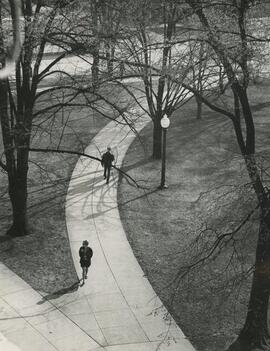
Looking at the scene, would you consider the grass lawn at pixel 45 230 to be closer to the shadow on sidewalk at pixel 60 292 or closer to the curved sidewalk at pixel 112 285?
the shadow on sidewalk at pixel 60 292

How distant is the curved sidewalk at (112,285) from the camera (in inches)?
463

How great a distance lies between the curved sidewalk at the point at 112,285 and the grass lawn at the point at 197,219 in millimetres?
335

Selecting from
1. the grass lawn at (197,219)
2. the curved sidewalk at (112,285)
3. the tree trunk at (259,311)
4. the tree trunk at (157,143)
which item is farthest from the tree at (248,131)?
the tree trunk at (157,143)

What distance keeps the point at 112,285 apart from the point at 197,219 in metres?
4.95

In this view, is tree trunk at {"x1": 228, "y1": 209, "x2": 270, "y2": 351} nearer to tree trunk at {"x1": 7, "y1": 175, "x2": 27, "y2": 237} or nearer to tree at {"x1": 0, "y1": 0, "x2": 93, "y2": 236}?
tree at {"x1": 0, "y1": 0, "x2": 93, "y2": 236}

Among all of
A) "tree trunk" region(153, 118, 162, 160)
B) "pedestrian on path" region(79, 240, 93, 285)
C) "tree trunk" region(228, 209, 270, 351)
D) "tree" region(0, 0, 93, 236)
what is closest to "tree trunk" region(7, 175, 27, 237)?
"tree" region(0, 0, 93, 236)

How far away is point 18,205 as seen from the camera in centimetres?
1609

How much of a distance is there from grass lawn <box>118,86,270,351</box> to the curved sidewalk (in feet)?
1.10

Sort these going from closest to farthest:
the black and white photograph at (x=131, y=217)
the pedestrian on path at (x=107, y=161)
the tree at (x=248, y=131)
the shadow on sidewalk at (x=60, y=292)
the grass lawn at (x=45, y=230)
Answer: the tree at (x=248, y=131) < the black and white photograph at (x=131, y=217) < the shadow on sidewalk at (x=60, y=292) < the grass lawn at (x=45, y=230) < the pedestrian on path at (x=107, y=161)

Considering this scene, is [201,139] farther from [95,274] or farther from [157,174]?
[95,274]

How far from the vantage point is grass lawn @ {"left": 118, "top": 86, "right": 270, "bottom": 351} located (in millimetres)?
12492

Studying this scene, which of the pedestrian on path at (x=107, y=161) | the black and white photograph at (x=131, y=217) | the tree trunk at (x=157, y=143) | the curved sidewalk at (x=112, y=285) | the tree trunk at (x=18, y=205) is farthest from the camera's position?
the tree trunk at (x=157, y=143)

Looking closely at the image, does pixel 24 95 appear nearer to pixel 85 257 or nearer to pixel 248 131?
pixel 85 257

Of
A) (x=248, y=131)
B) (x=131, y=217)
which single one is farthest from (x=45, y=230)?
(x=248, y=131)
